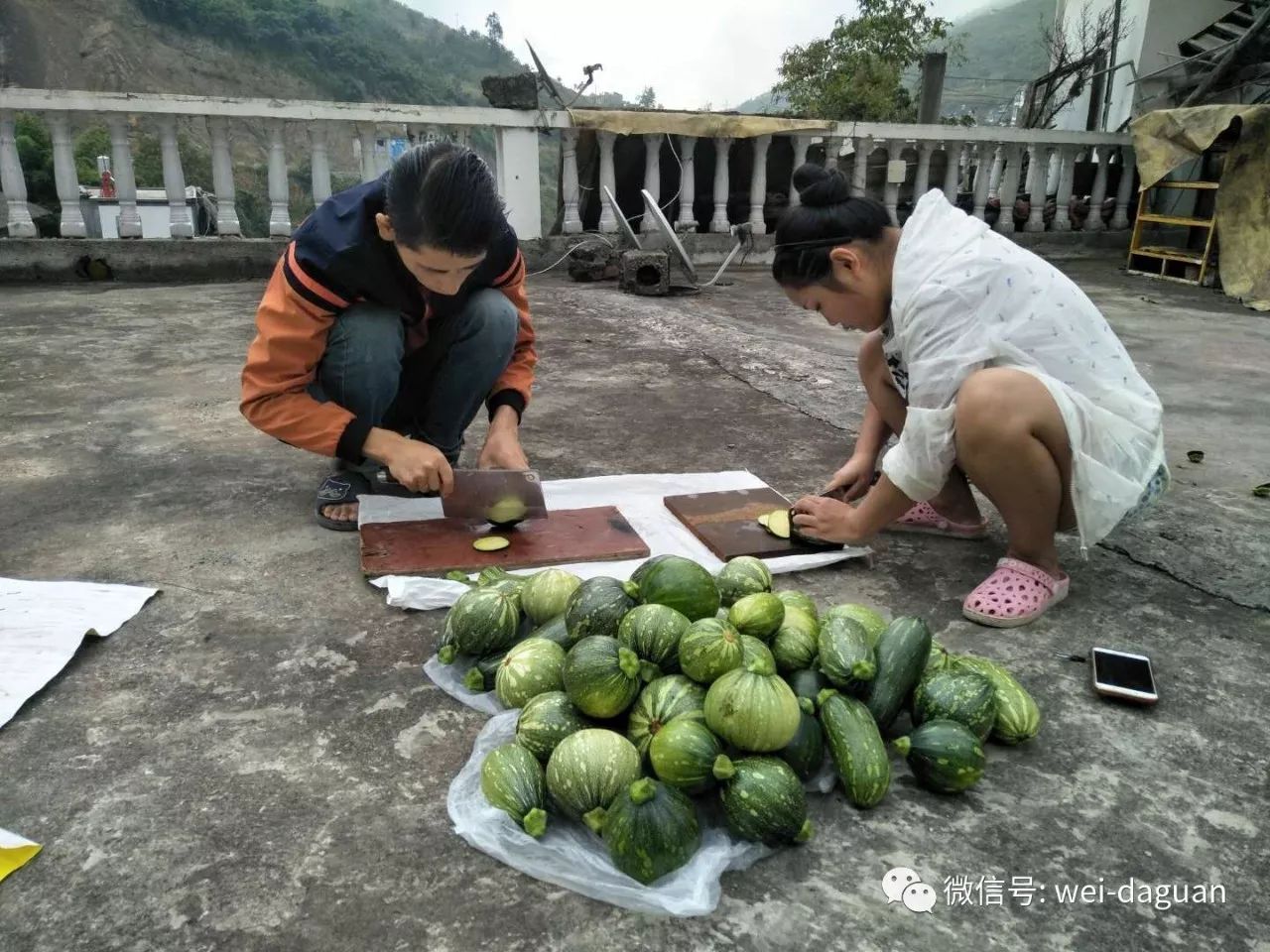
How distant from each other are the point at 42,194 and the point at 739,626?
35039mm

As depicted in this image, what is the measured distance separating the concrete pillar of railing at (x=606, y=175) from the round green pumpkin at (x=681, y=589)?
7854mm

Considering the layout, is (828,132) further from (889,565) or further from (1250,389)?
(889,565)

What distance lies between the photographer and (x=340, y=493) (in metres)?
2.94

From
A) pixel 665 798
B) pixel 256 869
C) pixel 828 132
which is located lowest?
pixel 256 869

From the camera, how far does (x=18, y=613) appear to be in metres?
2.17

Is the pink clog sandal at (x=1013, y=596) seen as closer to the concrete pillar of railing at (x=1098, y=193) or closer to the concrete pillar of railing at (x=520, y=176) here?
the concrete pillar of railing at (x=520, y=176)

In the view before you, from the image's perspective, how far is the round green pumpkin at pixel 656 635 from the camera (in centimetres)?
173

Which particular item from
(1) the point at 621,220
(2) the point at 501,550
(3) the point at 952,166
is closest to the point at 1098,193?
(3) the point at 952,166

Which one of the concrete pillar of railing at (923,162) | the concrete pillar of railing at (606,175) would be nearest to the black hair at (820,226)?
the concrete pillar of railing at (606,175)

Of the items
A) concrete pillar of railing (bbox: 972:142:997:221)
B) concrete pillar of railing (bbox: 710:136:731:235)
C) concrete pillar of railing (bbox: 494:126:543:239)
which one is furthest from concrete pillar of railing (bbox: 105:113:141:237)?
concrete pillar of railing (bbox: 972:142:997:221)

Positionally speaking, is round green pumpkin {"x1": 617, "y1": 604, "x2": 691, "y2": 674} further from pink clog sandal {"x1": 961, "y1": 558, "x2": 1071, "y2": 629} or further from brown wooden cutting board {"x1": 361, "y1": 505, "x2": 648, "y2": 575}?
pink clog sandal {"x1": 961, "y1": 558, "x2": 1071, "y2": 629}

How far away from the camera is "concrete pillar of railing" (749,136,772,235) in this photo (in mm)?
9852

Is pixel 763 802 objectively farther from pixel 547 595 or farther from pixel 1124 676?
pixel 1124 676

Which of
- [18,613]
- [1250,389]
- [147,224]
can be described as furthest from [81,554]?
[147,224]
